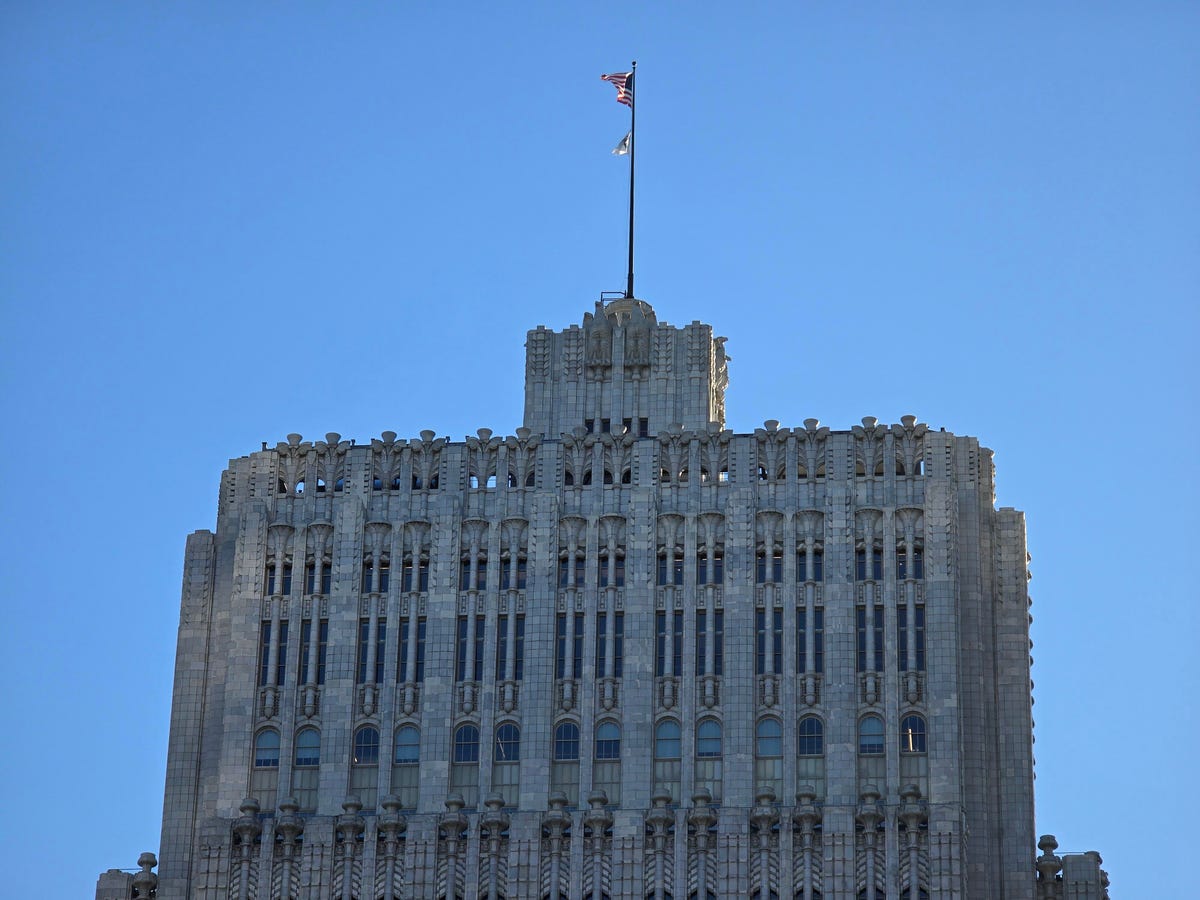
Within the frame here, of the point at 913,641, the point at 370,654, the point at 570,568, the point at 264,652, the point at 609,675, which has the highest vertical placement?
the point at 570,568

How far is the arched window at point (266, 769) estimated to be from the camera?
13150 cm

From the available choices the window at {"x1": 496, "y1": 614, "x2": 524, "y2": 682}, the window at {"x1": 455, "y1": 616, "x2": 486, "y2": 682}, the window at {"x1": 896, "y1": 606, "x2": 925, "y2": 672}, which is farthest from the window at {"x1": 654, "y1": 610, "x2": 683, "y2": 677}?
the window at {"x1": 896, "y1": 606, "x2": 925, "y2": 672}

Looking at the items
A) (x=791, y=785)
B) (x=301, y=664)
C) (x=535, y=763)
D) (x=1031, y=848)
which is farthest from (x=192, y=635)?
(x=1031, y=848)

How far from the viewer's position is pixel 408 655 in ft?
436

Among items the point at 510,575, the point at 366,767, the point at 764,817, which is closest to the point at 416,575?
the point at 510,575

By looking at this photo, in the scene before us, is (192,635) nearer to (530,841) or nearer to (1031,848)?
(530,841)

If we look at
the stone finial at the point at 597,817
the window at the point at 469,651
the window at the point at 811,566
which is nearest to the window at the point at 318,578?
the window at the point at 469,651

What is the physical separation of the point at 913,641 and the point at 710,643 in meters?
8.64

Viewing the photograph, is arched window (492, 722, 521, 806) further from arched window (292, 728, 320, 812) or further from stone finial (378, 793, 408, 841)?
arched window (292, 728, 320, 812)

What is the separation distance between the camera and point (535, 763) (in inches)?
5113

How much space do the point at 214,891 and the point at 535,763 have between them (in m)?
14.4

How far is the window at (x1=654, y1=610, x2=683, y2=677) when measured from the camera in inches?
5167

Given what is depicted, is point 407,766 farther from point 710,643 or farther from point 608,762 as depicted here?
point 710,643

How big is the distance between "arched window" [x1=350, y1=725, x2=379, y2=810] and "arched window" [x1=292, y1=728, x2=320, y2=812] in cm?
166
